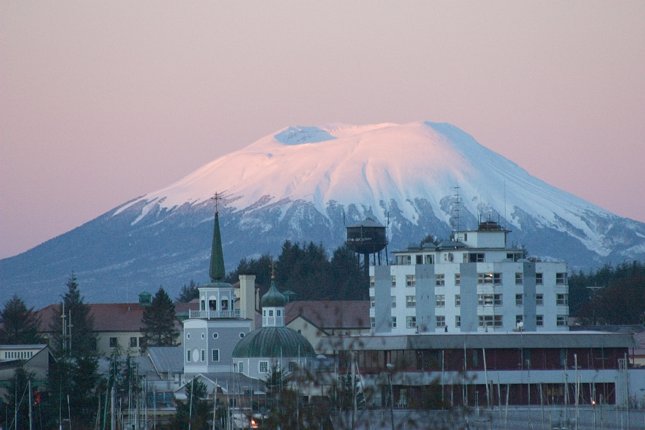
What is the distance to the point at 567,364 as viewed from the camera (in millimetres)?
74188

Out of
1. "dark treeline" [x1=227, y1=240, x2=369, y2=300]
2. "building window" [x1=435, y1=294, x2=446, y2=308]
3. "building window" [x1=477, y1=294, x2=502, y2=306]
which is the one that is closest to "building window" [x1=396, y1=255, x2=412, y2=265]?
"building window" [x1=435, y1=294, x2=446, y2=308]

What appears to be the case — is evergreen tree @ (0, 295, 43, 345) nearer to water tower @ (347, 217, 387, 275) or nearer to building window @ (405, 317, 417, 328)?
water tower @ (347, 217, 387, 275)

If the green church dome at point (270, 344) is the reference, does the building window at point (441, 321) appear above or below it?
above

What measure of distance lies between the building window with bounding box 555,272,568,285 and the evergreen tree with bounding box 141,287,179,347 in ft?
130

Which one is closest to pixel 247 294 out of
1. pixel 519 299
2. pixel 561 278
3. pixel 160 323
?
pixel 160 323

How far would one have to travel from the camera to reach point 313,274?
16712 centimetres

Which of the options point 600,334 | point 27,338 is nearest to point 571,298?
point 27,338

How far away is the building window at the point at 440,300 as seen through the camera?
97812mm

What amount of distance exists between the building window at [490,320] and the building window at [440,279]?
292 cm

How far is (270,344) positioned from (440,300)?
939 cm

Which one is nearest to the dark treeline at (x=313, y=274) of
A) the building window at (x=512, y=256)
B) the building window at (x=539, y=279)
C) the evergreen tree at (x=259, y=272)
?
the evergreen tree at (x=259, y=272)

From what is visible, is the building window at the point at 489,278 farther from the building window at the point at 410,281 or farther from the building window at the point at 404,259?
the building window at the point at 404,259

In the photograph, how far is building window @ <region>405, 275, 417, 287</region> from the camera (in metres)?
99.7

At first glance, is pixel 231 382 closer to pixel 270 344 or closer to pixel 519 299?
pixel 270 344
